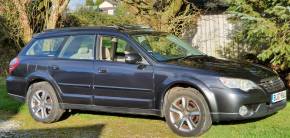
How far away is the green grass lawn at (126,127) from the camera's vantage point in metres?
7.57

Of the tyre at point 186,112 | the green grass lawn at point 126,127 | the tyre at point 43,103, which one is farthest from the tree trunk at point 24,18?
the tyre at point 186,112

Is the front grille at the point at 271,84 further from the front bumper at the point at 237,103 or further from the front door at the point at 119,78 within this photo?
the front door at the point at 119,78

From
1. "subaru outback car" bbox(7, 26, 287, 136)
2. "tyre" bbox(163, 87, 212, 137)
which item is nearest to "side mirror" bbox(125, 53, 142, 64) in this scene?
"subaru outback car" bbox(7, 26, 287, 136)

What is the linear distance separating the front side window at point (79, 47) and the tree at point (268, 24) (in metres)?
3.62

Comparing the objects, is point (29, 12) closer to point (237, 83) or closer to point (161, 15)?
point (161, 15)

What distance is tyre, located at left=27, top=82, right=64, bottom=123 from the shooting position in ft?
29.6

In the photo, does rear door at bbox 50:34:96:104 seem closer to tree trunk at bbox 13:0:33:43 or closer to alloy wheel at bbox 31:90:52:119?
alloy wheel at bbox 31:90:52:119

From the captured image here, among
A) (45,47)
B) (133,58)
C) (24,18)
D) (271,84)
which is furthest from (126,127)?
(24,18)

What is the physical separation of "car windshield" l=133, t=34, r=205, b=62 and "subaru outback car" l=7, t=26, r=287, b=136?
0.02m

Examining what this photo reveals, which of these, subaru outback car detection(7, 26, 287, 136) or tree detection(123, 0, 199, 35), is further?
tree detection(123, 0, 199, 35)

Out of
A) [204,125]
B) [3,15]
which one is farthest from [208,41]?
[204,125]

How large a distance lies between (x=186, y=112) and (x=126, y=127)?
1.29 metres

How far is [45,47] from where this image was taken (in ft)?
30.9

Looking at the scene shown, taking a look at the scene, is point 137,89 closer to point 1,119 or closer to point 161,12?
point 1,119
